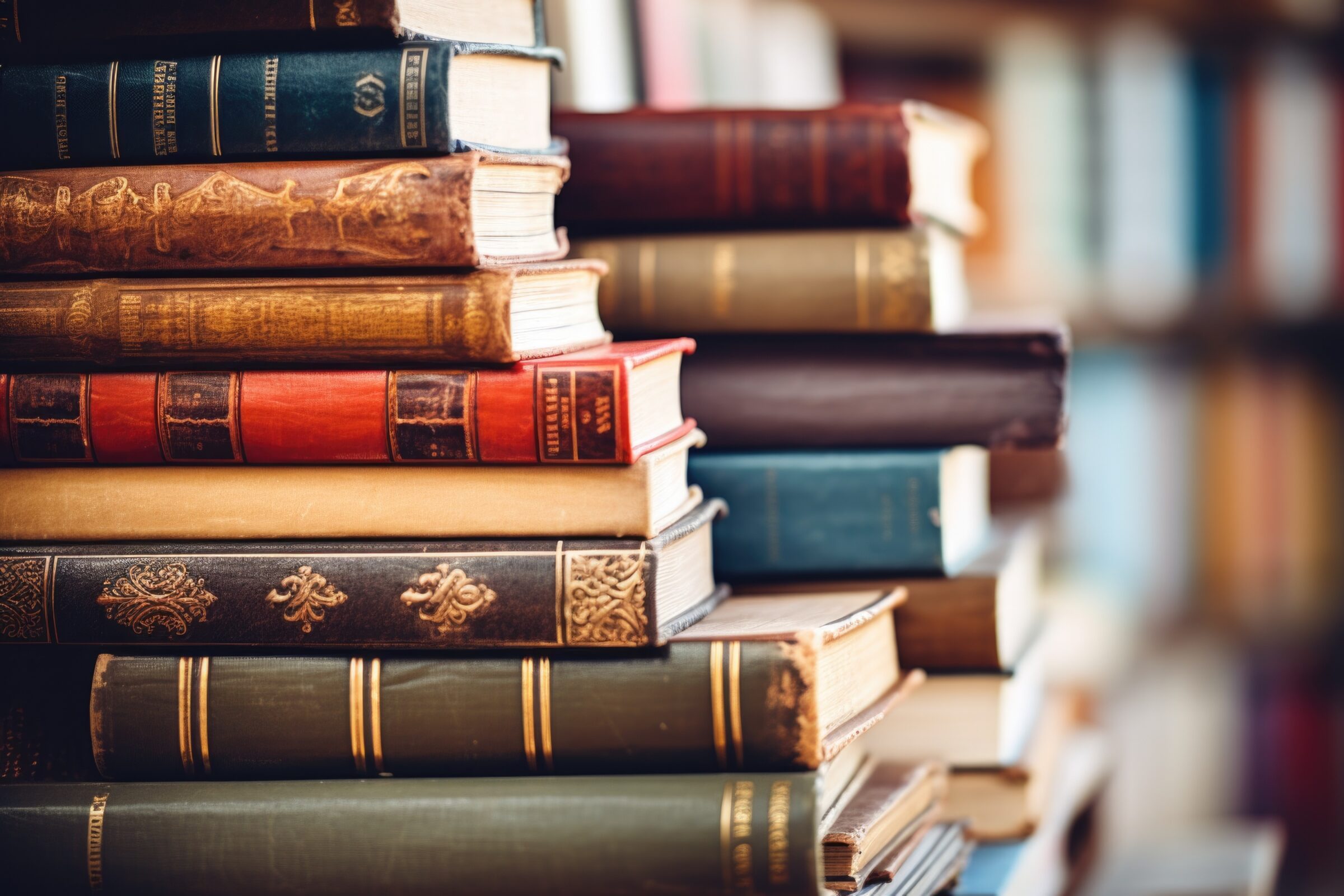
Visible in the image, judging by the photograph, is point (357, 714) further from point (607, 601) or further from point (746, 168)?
point (746, 168)

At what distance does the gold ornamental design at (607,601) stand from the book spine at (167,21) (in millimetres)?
285

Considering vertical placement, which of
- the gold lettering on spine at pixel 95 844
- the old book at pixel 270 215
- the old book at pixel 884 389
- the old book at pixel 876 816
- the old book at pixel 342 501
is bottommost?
the old book at pixel 876 816

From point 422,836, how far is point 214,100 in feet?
1.26

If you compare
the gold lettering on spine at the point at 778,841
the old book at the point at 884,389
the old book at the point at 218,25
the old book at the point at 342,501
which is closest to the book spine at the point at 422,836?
the gold lettering on spine at the point at 778,841

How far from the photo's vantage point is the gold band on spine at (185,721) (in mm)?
764

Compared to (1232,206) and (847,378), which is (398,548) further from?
(1232,206)

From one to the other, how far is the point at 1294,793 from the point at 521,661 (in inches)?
53.2

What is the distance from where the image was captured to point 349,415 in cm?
75

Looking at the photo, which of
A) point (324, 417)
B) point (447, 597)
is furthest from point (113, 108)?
point (447, 597)

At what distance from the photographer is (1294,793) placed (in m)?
1.78

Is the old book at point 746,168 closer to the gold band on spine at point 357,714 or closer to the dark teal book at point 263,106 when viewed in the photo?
the dark teal book at point 263,106

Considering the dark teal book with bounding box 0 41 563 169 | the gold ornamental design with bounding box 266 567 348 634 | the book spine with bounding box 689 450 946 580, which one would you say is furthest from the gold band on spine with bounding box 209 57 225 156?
the book spine with bounding box 689 450 946 580

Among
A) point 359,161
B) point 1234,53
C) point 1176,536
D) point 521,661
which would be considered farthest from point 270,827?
point 1234,53

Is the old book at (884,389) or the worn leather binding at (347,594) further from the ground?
the old book at (884,389)
